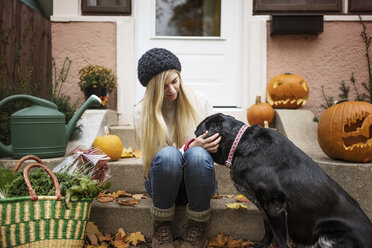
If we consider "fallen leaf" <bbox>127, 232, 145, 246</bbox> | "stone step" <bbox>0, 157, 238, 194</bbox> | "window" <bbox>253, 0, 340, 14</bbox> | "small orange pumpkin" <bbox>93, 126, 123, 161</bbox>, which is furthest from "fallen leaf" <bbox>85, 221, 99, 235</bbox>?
"window" <bbox>253, 0, 340, 14</bbox>

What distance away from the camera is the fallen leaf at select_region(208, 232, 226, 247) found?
206 centimetres

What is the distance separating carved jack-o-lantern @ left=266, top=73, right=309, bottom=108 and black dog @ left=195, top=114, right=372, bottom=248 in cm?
202

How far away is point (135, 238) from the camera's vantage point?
2080 mm

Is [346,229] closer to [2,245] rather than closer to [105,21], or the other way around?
[2,245]

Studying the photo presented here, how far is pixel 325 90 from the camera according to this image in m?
3.90

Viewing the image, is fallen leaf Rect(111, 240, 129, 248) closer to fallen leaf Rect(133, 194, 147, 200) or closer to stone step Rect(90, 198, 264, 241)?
stone step Rect(90, 198, 264, 241)

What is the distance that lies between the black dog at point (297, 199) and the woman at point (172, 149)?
0.95 ft

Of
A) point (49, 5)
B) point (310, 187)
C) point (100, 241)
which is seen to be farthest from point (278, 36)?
point (49, 5)

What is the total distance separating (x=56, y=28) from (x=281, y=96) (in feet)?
10.4

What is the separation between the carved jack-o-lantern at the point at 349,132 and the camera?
235cm

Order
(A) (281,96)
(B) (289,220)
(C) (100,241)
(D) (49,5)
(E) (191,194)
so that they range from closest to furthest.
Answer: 1. (B) (289,220)
2. (E) (191,194)
3. (C) (100,241)
4. (A) (281,96)
5. (D) (49,5)

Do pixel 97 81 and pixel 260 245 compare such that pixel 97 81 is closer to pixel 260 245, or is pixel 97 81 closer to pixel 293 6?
pixel 260 245

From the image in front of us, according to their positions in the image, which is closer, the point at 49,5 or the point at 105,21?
the point at 105,21

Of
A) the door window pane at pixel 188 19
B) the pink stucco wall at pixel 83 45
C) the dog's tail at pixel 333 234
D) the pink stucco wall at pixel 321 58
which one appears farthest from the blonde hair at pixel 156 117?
the door window pane at pixel 188 19
